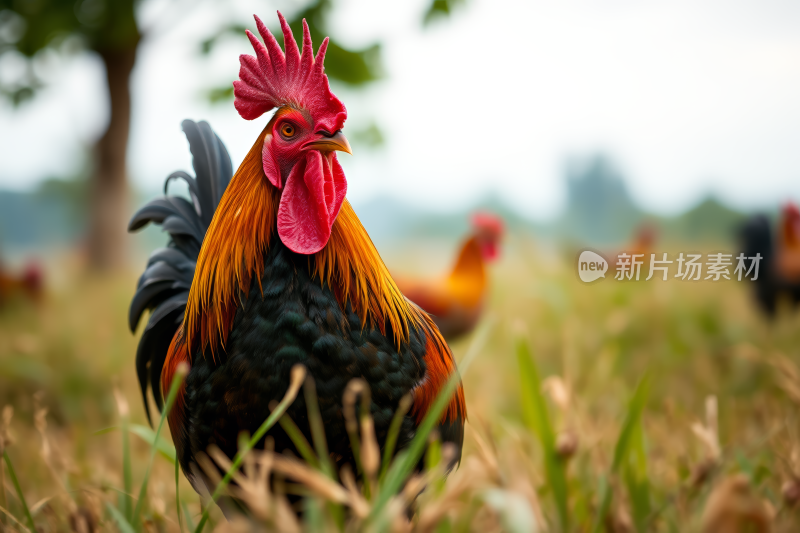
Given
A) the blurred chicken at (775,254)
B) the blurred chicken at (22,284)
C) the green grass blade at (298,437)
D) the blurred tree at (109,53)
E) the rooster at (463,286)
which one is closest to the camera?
the green grass blade at (298,437)

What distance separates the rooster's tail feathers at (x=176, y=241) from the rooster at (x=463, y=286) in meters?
1.96

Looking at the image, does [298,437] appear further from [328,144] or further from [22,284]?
[22,284]

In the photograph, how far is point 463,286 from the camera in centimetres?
392

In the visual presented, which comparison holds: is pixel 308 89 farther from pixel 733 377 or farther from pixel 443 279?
pixel 733 377

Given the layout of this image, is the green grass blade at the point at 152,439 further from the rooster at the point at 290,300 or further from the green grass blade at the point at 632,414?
the green grass blade at the point at 632,414

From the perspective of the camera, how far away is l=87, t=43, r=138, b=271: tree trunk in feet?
24.4

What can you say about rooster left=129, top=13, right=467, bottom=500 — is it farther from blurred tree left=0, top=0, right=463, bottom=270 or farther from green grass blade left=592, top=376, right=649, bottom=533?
blurred tree left=0, top=0, right=463, bottom=270

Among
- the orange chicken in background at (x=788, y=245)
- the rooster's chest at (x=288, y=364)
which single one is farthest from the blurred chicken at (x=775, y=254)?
the rooster's chest at (x=288, y=364)

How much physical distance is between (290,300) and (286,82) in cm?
60

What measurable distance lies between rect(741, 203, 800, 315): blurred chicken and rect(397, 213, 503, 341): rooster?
2872 millimetres

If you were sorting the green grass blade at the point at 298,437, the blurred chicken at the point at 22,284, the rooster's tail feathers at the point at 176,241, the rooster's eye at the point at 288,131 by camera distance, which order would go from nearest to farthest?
the green grass blade at the point at 298,437
the rooster's eye at the point at 288,131
the rooster's tail feathers at the point at 176,241
the blurred chicken at the point at 22,284

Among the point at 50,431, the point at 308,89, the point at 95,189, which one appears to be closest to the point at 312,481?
the point at 308,89

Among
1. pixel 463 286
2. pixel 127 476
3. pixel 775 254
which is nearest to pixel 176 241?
pixel 127 476

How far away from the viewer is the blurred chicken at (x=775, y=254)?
191 inches
